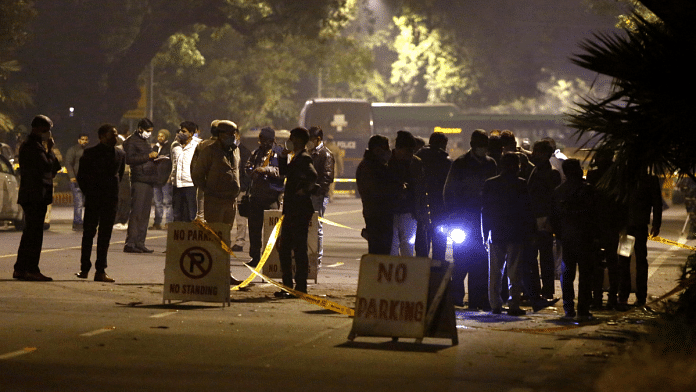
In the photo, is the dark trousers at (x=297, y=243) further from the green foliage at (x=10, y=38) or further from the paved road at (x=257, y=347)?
the green foliage at (x=10, y=38)

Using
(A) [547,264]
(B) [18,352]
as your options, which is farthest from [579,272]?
(B) [18,352]

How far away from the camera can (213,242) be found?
1174 cm

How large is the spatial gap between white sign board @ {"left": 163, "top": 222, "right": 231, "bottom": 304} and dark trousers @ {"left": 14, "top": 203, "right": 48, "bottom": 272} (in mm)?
2558

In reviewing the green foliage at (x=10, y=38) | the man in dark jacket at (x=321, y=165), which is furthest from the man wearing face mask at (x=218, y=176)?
the green foliage at (x=10, y=38)

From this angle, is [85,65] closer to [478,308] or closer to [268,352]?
[478,308]

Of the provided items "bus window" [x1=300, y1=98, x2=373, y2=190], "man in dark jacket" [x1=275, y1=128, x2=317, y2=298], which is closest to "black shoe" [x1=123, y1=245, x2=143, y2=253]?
"man in dark jacket" [x1=275, y1=128, x2=317, y2=298]

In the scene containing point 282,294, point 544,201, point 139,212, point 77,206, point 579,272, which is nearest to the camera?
point 579,272

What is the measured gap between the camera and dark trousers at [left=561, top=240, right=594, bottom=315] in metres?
11.5

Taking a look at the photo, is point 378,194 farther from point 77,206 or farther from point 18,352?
point 77,206

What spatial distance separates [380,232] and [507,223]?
1.44m

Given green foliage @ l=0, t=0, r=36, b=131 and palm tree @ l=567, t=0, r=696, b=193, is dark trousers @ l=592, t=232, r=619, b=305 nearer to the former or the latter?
palm tree @ l=567, t=0, r=696, b=193

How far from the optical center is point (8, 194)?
22.3 metres

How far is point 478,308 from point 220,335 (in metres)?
3.38

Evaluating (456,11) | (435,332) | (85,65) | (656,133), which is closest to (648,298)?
(656,133)
